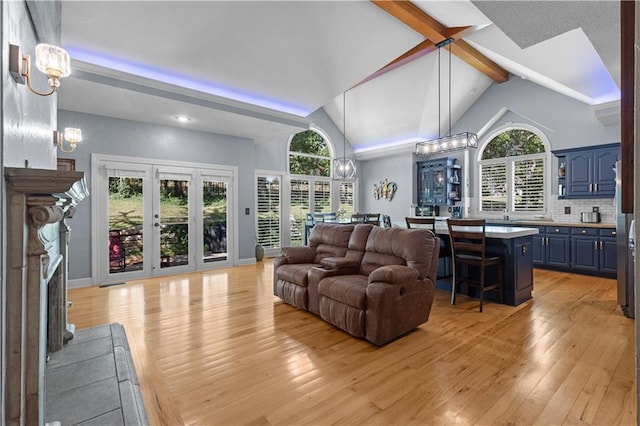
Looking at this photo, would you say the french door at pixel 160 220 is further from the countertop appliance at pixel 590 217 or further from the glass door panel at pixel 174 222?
the countertop appliance at pixel 590 217

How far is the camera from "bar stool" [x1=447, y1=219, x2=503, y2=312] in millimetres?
3631

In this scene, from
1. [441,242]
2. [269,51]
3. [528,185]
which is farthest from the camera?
[528,185]

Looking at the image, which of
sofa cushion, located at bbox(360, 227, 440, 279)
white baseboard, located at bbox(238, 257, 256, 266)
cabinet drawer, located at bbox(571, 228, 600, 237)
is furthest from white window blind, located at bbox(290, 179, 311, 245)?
cabinet drawer, located at bbox(571, 228, 600, 237)

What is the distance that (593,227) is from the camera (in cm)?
529

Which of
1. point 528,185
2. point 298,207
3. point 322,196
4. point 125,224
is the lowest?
point 125,224

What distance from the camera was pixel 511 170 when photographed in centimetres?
711

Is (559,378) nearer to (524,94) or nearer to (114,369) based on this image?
(114,369)

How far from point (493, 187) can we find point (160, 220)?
7309 millimetres

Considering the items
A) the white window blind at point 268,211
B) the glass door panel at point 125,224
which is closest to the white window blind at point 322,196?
the white window blind at point 268,211

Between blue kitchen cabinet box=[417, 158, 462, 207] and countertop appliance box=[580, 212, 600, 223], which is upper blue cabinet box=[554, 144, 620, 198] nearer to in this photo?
countertop appliance box=[580, 212, 600, 223]

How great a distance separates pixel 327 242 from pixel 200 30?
124 inches

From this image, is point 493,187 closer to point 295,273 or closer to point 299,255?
point 299,255

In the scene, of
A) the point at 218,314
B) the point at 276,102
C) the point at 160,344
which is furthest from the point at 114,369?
the point at 276,102

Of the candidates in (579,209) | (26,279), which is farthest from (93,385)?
(579,209)
